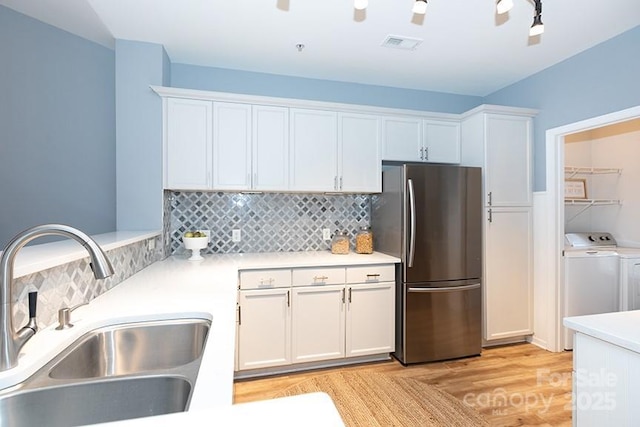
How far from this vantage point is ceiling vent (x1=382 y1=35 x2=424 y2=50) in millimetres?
2484

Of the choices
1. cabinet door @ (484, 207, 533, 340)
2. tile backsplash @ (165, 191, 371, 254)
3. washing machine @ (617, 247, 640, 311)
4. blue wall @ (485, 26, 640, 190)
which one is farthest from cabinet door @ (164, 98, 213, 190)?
washing machine @ (617, 247, 640, 311)

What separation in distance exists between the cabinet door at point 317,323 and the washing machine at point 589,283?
2109 millimetres

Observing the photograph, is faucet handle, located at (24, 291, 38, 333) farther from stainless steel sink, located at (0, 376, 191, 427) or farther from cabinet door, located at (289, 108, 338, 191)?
cabinet door, located at (289, 108, 338, 191)

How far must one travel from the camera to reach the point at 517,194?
10.1 feet

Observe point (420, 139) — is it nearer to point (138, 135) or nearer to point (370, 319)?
point (370, 319)

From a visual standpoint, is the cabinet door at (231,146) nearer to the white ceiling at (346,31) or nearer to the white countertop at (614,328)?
the white ceiling at (346,31)

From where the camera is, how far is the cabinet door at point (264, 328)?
2447 millimetres

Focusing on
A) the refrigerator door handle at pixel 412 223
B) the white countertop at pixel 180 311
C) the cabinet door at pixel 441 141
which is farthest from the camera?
the cabinet door at pixel 441 141

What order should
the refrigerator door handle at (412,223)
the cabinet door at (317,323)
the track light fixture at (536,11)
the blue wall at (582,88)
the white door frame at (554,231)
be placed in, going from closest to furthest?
the track light fixture at (536,11) → the blue wall at (582,88) → the cabinet door at (317,323) → the refrigerator door handle at (412,223) → the white door frame at (554,231)

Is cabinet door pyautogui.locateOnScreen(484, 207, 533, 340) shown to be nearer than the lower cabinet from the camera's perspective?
No

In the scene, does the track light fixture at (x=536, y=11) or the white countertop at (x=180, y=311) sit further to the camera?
the track light fixture at (x=536, y=11)

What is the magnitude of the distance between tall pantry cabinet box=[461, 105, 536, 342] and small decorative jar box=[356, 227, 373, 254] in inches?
41.6

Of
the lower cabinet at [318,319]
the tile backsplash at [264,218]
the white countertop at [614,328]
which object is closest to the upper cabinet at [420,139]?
the tile backsplash at [264,218]

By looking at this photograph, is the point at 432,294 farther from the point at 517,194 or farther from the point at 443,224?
the point at 517,194
